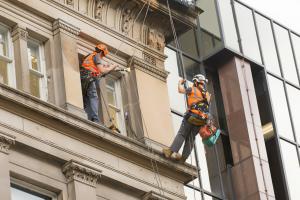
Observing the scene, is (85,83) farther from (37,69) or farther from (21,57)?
(21,57)

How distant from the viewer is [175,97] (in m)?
41.4

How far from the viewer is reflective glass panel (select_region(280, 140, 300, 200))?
1686 inches

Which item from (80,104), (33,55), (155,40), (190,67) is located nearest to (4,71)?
(33,55)

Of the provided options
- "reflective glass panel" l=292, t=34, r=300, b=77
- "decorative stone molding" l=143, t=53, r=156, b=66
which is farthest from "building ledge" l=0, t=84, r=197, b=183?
"reflective glass panel" l=292, t=34, r=300, b=77

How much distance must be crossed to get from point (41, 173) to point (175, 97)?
528 inches

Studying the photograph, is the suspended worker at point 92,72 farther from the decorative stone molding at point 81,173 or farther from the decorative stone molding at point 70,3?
the decorative stone molding at point 81,173

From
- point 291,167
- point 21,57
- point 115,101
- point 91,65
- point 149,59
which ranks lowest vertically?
point 21,57

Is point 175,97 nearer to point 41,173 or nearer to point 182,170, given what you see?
point 182,170

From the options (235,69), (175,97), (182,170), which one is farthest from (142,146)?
(235,69)

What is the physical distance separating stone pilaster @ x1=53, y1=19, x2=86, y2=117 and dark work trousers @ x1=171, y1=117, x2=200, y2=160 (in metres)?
2.95

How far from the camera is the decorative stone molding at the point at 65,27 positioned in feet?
104

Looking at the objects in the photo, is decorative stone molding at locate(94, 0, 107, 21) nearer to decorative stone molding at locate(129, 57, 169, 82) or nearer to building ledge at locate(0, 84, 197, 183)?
decorative stone molding at locate(129, 57, 169, 82)

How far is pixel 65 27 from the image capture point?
32.0 metres

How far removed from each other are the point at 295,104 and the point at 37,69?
687 inches
